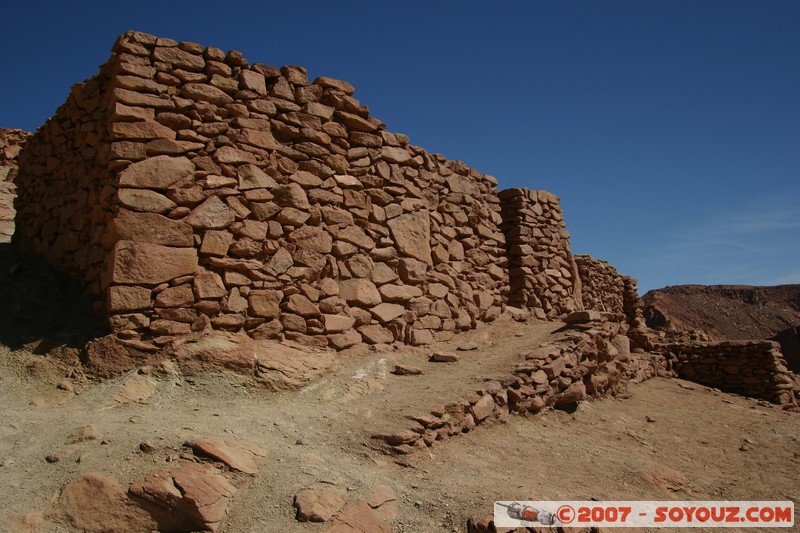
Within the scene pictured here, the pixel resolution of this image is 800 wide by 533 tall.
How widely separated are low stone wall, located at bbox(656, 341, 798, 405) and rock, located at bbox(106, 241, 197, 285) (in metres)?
10.4

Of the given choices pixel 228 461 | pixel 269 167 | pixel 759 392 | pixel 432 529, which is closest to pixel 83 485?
pixel 228 461

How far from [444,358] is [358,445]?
2.59 m

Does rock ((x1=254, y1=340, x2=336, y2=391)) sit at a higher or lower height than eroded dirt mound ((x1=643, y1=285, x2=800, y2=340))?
lower

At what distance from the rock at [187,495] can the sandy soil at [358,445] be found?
0.09 meters

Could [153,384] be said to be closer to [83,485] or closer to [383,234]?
[83,485]

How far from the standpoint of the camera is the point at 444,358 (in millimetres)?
6938

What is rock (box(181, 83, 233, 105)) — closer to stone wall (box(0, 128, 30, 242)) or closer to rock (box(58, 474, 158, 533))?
rock (box(58, 474, 158, 533))

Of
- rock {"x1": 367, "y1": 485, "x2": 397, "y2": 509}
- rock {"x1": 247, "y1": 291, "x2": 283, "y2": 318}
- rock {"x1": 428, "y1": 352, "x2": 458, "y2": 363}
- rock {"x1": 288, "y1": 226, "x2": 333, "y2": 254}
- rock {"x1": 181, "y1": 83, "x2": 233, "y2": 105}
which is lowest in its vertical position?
rock {"x1": 367, "y1": 485, "x2": 397, "y2": 509}

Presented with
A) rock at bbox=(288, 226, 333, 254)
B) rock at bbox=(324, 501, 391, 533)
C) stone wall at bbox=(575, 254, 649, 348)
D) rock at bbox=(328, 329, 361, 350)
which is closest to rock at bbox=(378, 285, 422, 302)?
rock at bbox=(328, 329, 361, 350)

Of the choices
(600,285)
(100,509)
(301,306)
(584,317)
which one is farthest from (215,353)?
(600,285)

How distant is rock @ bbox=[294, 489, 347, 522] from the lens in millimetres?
3467

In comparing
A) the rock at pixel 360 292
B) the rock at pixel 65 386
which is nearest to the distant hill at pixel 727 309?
the rock at pixel 360 292

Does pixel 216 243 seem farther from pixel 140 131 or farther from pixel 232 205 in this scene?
pixel 140 131

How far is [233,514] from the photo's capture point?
3.48 metres
